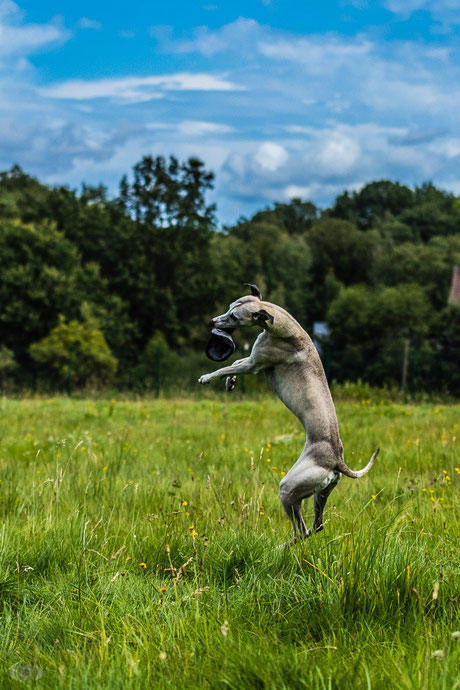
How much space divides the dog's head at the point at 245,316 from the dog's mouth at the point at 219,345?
0.05m

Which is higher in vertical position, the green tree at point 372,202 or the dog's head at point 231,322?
the green tree at point 372,202

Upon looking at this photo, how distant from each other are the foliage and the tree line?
2.9 inches

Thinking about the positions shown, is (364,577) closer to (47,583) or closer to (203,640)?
(203,640)

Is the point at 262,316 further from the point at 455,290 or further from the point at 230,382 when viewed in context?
the point at 455,290

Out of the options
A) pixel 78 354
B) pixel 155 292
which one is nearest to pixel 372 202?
pixel 155 292

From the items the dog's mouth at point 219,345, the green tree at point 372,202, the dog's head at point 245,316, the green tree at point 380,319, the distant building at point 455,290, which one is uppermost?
the green tree at point 372,202

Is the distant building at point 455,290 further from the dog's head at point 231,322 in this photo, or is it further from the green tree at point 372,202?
the dog's head at point 231,322

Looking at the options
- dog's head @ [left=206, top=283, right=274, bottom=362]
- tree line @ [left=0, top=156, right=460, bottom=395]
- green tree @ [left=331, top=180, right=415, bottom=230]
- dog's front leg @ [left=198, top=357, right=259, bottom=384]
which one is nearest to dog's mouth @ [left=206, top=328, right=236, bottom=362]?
dog's head @ [left=206, top=283, right=274, bottom=362]

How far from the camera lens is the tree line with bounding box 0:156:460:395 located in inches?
1341

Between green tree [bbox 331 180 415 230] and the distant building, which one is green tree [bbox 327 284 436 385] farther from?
green tree [bbox 331 180 415 230]

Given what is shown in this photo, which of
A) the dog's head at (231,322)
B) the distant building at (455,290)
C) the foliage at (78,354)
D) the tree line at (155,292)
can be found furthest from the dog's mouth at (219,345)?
the distant building at (455,290)

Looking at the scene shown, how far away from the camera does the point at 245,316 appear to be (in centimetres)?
364

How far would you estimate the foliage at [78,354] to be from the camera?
32312 millimetres

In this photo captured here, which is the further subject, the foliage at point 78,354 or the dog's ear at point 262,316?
the foliage at point 78,354
